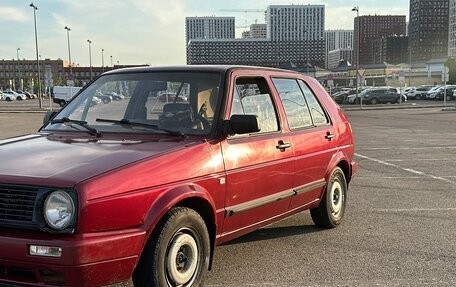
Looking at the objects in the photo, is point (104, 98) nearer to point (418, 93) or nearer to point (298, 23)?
point (418, 93)

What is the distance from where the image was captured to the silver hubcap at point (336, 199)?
5.81m

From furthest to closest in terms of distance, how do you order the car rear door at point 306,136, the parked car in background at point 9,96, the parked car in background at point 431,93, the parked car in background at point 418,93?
the parked car in background at point 9,96 < the parked car in background at point 418,93 < the parked car in background at point 431,93 < the car rear door at point 306,136

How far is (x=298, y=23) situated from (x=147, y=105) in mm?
101420

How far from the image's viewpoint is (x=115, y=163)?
10.6ft

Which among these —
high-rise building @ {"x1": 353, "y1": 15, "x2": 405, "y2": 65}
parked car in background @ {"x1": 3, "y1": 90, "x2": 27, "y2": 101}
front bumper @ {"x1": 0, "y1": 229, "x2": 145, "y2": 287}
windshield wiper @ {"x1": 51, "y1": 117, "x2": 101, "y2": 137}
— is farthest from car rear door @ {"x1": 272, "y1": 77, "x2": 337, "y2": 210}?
high-rise building @ {"x1": 353, "y1": 15, "x2": 405, "y2": 65}

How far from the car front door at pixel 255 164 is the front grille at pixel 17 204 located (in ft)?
4.92

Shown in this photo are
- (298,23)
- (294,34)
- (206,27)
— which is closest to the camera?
(206,27)

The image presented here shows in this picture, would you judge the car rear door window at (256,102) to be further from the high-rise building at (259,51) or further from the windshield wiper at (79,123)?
the high-rise building at (259,51)

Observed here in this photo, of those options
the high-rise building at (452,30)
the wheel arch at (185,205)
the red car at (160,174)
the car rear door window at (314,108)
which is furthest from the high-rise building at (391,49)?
the wheel arch at (185,205)

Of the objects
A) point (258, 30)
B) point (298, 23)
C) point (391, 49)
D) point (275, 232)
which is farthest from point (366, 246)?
point (391, 49)

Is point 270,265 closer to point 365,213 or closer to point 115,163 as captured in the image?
point 115,163

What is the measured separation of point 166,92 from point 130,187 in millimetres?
1506

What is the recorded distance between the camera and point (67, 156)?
3.41 m

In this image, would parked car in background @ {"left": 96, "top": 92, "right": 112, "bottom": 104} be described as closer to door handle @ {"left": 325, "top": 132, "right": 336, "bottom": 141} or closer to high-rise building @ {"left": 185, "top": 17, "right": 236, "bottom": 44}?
door handle @ {"left": 325, "top": 132, "right": 336, "bottom": 141}
